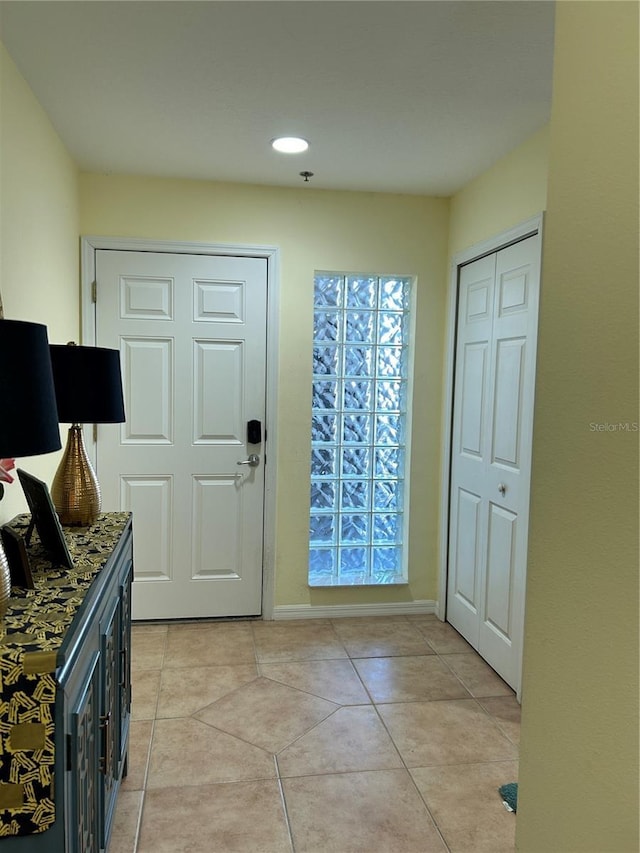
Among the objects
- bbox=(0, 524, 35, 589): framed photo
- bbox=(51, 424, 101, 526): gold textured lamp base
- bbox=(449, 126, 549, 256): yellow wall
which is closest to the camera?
bbox=(0, 524, 35, 589): framed photo

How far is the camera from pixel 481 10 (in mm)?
1774

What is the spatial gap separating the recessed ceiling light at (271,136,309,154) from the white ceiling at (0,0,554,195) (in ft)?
0.18

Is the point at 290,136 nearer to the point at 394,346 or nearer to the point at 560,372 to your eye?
the point at 394,346

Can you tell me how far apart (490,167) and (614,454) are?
8.61 feet

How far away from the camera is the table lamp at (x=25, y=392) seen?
3.39ft

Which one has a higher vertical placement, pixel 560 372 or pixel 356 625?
pixel 560 372

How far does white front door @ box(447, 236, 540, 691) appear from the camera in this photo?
9.15 feet

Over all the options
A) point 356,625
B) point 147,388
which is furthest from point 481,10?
point 356,625

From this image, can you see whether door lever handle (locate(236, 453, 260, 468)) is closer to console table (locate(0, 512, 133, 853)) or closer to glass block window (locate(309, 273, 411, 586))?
glass block window (locate(309, 273, 411, 586))

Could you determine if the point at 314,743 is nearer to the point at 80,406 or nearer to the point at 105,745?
the point at 105,745

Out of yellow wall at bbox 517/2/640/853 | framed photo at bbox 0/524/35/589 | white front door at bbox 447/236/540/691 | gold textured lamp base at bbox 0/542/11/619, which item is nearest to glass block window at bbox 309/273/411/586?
white front door at bbox 447/236/540/691

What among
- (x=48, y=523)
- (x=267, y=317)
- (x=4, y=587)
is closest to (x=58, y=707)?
(x=4, y=587)

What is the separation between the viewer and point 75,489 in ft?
6.28

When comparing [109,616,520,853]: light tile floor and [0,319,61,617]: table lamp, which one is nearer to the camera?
[0,319,61,617]: table lamp
